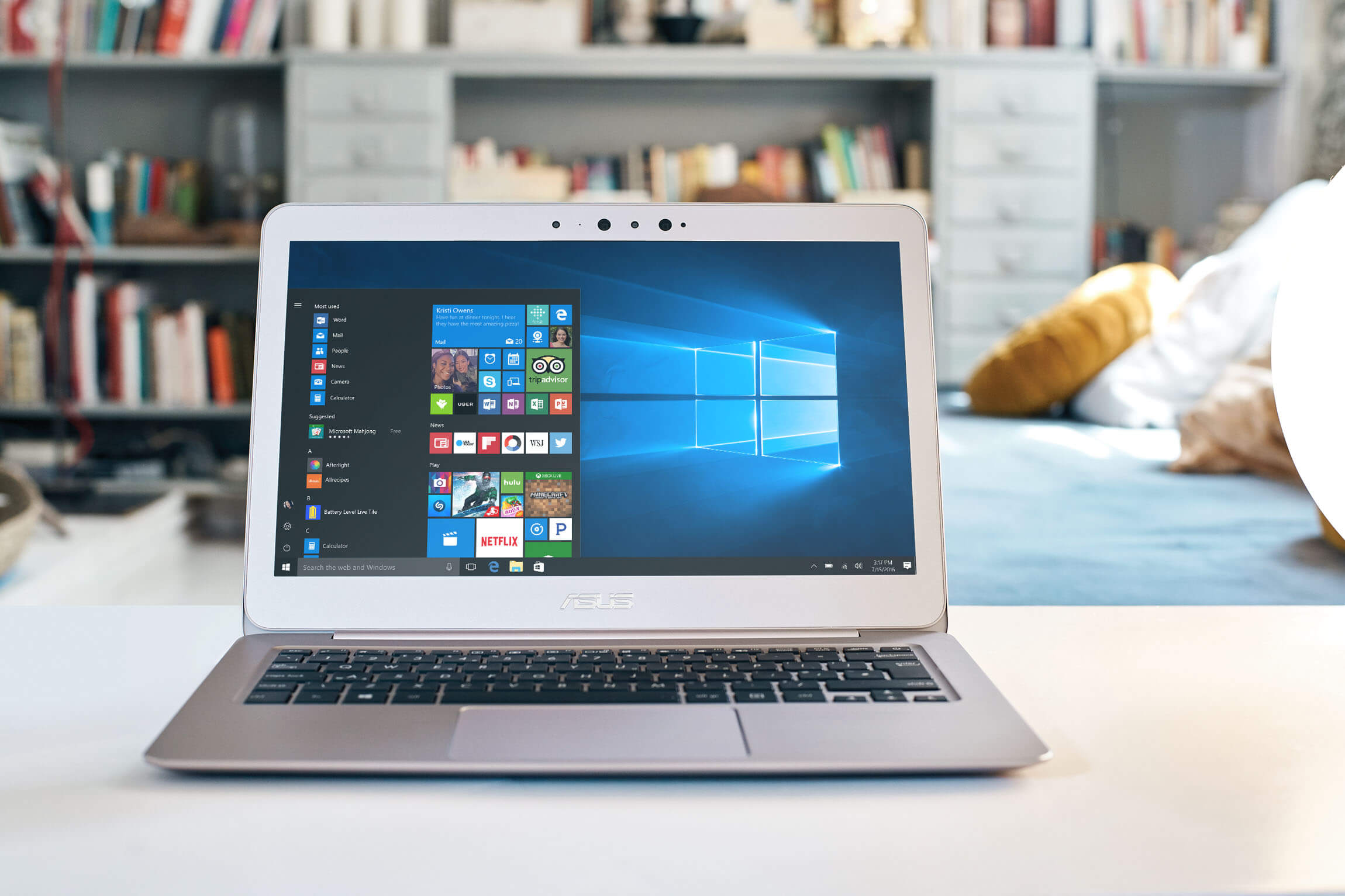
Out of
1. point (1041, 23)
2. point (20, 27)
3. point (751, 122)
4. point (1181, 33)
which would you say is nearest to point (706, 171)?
point (751, 122)

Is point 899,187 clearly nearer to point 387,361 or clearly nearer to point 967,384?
point 967,384

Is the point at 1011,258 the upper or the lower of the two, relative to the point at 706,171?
lower

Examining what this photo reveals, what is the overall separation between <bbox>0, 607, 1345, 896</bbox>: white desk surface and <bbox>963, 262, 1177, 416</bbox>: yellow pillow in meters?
1.56

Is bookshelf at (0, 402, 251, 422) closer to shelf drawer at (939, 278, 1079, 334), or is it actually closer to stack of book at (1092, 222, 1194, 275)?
shelf drawer at (939, 278, 1079, 334)

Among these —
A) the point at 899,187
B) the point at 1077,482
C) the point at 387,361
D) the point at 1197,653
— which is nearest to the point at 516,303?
the point at 387,361

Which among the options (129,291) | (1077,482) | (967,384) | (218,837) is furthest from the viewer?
(129,291)

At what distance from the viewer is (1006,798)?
1.47ft

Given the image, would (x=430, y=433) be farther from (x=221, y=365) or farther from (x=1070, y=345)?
(x=221, y=365)

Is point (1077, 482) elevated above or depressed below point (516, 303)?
below

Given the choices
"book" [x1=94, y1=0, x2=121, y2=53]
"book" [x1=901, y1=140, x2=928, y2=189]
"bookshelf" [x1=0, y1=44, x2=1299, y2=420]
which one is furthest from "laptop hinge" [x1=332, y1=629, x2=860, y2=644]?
"book" [x1=94, y1=0, x2=121, y2=53]

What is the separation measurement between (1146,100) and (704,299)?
→ 10.4ft

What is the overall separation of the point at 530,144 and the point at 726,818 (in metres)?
3.09

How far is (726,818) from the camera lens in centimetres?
43

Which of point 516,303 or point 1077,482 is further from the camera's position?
point 1077,482
